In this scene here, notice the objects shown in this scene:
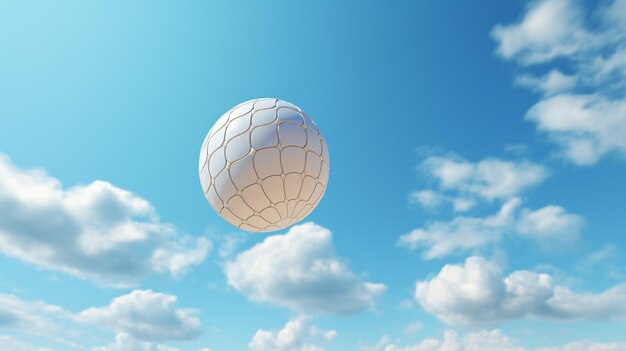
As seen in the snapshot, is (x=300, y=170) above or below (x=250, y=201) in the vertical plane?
above

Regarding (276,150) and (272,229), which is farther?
(272,229)

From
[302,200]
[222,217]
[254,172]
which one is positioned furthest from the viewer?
[222,217]

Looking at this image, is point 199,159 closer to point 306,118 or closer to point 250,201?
point 250,201

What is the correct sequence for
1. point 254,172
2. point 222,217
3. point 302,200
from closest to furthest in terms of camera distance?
point 254,172 < point 302,200 < point 222,217

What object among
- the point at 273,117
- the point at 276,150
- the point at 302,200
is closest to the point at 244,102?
the point at 273,117

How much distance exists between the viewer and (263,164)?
498 inches

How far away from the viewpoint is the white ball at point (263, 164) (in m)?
12.8

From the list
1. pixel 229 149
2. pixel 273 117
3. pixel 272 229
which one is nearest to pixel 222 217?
pixel 272 229

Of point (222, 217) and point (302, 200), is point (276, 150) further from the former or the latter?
point (222, 217)

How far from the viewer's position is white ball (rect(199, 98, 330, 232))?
12.8 meters

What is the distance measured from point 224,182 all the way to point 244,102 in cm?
354

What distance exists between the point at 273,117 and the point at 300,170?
2169 mm

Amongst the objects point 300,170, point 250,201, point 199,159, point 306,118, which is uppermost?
point 306,118

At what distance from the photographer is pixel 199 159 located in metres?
14.9
